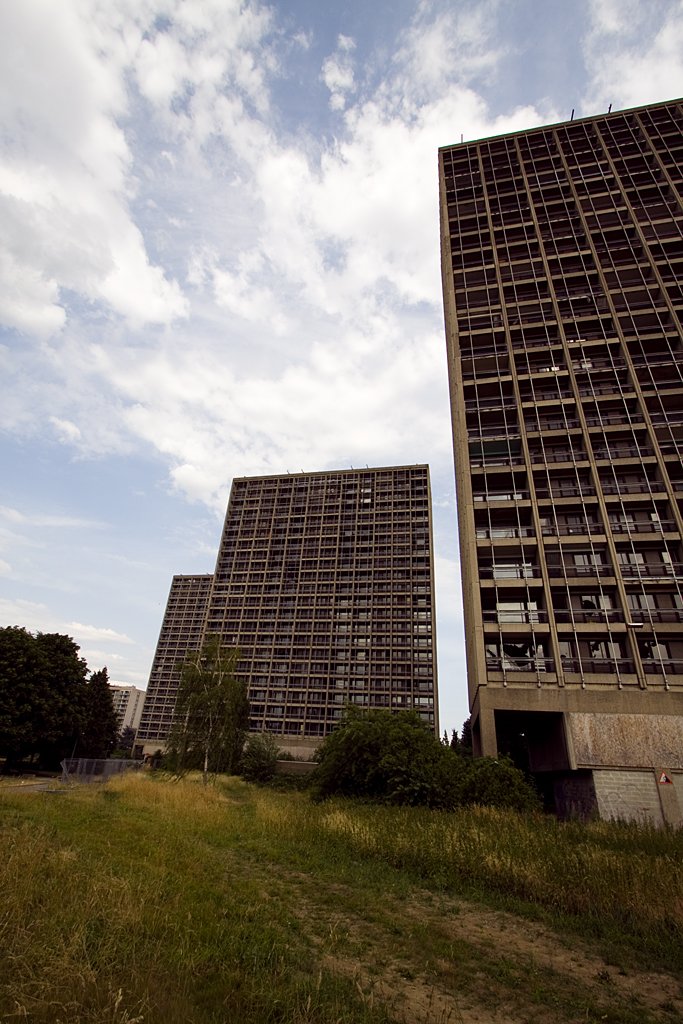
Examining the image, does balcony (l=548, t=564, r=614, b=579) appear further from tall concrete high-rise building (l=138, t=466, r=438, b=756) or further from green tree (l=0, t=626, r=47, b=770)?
tall concrete high-rise building (l=138, t=466, r=438, b=756)

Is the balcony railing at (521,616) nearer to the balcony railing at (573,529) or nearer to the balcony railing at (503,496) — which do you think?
the balcony railing at (573,529)

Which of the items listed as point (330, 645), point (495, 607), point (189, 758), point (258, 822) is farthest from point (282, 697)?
point (258, 822)

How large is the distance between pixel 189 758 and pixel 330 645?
58284 mm

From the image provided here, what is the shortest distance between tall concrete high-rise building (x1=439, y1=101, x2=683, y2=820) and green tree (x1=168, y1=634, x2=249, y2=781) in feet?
71.5

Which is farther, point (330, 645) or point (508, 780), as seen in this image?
point (330, 645)

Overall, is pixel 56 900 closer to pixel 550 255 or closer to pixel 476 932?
pixel 476 932

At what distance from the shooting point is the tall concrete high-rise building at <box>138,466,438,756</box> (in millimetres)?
90688

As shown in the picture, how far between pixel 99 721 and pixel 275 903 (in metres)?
68.2

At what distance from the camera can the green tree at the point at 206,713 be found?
39.5 metres

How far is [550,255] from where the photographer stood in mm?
43562

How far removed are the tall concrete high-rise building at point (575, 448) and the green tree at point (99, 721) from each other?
54.5 meters

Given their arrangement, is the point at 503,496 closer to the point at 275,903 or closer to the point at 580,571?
the point at 580,571

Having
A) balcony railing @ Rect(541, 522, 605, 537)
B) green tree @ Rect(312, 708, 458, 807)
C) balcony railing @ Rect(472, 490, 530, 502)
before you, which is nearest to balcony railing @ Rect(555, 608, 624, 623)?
balcony railing @ Rect(541, 522, 605, 537)

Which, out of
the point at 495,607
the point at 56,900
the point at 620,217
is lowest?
the point at 56,900
